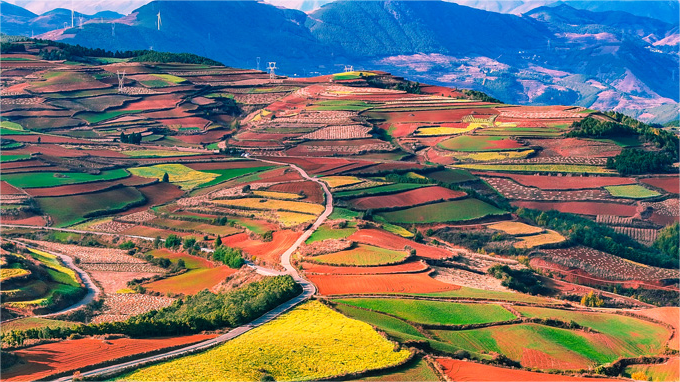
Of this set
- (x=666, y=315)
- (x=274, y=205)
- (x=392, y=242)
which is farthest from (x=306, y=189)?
(x=666, y=315)

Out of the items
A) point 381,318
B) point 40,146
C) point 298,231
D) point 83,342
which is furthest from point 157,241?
point 40,146

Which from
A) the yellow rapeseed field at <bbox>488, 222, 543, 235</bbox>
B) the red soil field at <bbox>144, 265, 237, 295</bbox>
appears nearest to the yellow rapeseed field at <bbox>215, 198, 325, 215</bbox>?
the yellow rapeseed field at <bbox>488, 222, 543, 235</bbox>

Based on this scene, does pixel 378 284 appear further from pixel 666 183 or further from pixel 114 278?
pixel 666 183

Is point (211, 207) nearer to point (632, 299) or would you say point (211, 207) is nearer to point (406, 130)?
point (632, 299)

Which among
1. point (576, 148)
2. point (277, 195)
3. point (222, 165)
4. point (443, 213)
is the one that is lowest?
point (443, 213)

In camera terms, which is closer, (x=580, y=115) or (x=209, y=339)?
(x=209, y=339)

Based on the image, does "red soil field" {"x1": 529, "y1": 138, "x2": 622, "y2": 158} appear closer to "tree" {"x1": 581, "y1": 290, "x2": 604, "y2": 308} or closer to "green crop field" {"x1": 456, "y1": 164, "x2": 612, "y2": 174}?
"green crop field" {"x1": 456, "y1": 164, "x2": 612, "y2": 174}
